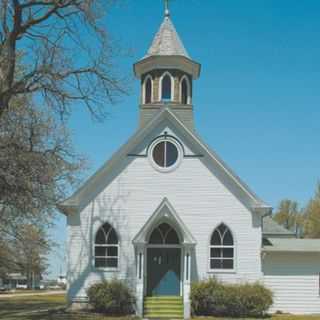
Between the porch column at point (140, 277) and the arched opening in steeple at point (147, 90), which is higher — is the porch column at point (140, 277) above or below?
below

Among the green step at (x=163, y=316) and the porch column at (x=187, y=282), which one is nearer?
the porch column at (x=187, y=282)

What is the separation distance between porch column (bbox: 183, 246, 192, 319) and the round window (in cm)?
405

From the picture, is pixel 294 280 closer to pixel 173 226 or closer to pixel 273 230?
Result: pixel 173 226

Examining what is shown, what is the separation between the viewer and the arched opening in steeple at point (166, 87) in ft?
100

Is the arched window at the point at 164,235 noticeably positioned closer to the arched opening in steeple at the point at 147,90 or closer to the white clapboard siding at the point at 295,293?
the white clapboard siding at the point at 295,293

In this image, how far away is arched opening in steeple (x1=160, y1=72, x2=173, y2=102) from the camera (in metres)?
30.6

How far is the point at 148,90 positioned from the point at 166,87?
99 centimetres

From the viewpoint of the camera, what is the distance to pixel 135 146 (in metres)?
27.2

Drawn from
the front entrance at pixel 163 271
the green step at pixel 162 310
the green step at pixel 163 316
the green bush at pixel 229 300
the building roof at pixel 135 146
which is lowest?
the green step at pixel 163 316

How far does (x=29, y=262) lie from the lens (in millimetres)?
37750

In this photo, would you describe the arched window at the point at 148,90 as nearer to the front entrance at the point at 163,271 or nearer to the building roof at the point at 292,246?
the front entrance at the point at 163,271

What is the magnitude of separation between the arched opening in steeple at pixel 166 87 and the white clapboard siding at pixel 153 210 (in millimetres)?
4722

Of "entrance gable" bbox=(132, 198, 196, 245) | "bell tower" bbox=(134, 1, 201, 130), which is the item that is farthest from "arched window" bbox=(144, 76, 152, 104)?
"entrance gable" bbox=(132, 198, 196, 245)

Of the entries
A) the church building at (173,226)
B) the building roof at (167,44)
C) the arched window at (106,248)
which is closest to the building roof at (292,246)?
the church building at (173,226)
